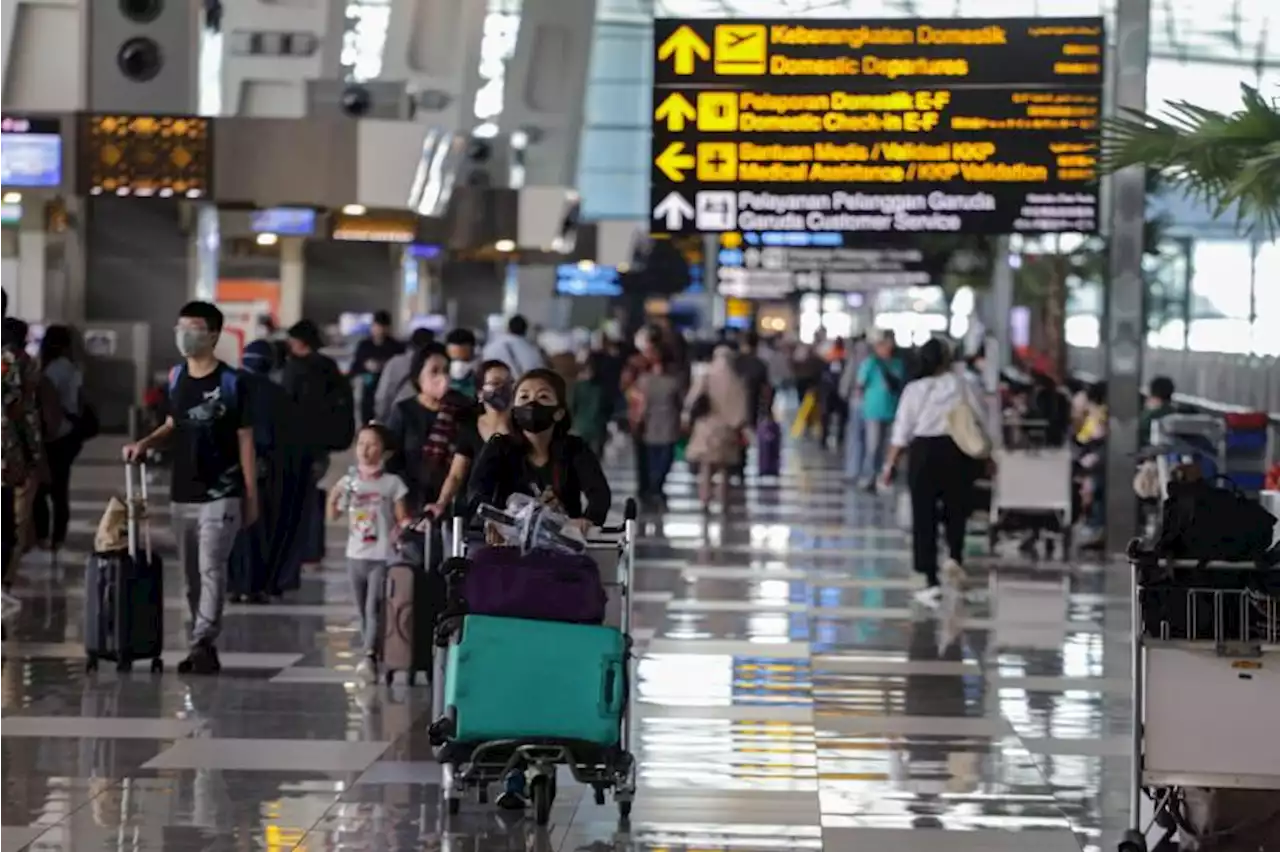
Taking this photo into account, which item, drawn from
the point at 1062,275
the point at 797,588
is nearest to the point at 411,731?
the point at 797,588

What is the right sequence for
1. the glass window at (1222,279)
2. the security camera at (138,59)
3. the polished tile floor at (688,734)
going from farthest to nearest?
the security camera at (138,59)
the glass window at (1222,279)
the polished tile floor at (688,734)

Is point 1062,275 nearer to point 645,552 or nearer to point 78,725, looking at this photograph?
point 645,552

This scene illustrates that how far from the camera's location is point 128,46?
33.8 m

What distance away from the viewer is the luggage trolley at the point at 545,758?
8906 millimetres

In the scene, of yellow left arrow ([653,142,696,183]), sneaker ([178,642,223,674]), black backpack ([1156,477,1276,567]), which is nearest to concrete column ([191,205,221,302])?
yellow left arrow ([653,142,696,183])

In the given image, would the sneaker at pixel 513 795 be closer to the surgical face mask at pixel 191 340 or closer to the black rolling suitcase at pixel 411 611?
the black rolling suitcase at pixel 411 611

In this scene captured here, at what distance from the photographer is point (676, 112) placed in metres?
20.4

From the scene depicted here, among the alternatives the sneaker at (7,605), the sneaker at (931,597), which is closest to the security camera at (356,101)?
the sneaker at (931,597)

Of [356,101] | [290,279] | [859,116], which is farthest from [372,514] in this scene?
[290,279]

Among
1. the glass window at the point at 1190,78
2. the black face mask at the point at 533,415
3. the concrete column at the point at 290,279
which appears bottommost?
the black face mask at the point at 533,415

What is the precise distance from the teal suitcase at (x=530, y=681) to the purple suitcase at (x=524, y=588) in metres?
0.07

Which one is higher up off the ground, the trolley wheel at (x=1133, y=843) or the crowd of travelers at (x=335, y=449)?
the crowd of travelers at (x=335, y=449)

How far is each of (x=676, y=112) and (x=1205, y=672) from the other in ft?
42.0

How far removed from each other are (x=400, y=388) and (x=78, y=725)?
836 centimetres
